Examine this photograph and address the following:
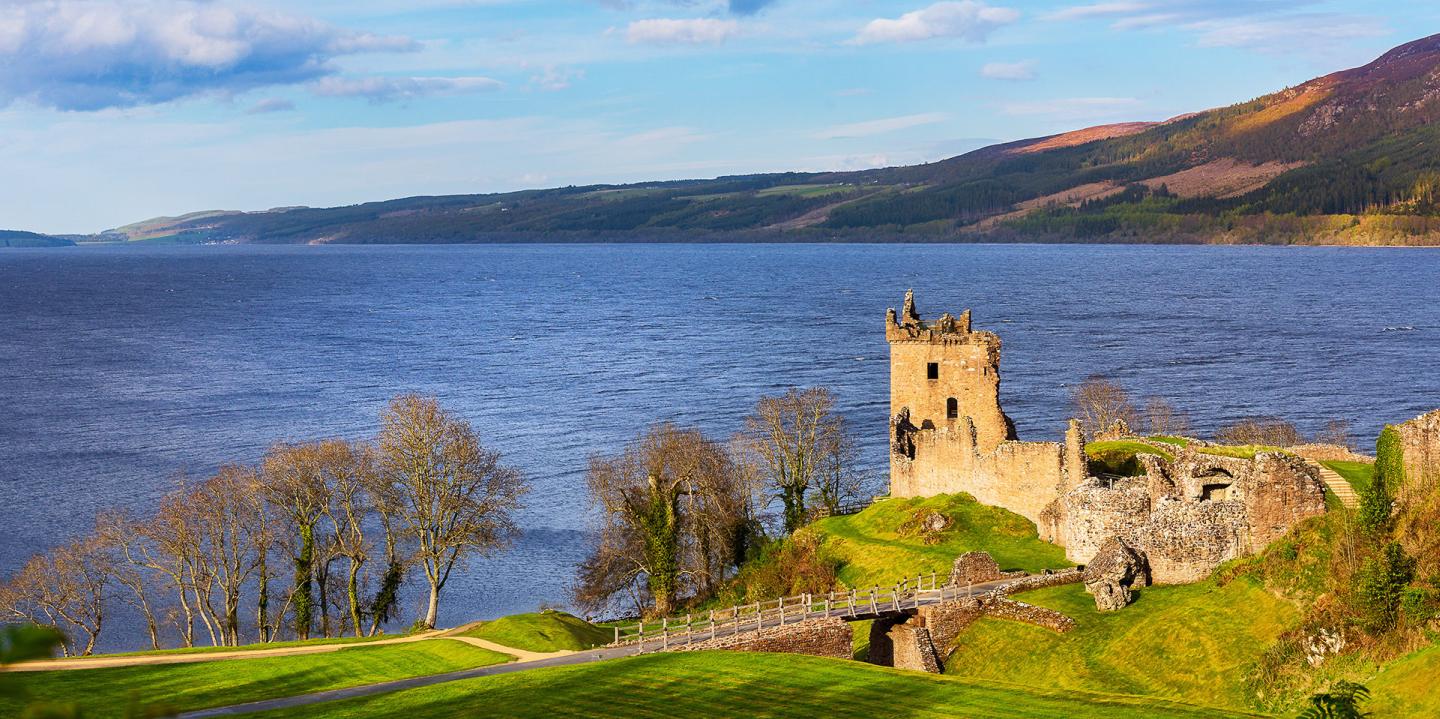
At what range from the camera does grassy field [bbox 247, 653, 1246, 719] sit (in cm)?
3014

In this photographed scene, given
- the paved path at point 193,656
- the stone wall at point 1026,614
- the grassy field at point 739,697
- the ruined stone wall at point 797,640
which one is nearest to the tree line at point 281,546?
the paved path at point 193,656

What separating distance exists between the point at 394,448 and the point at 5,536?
87.2ft

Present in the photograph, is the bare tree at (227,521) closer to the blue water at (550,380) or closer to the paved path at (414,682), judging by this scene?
the blue water at (550,380)

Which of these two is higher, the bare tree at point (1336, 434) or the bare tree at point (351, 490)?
the bare tree at point (351, 490)

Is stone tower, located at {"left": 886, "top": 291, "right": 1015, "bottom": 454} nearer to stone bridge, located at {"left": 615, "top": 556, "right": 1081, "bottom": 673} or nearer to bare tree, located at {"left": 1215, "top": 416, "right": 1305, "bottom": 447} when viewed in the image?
stone bridge, located at {"left": 615, "top": 556, "right": 1081, "bottom": 673}

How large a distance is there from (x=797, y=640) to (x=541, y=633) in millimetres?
9080

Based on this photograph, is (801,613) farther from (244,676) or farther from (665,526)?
(665,526)

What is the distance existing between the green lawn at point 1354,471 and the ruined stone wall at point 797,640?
17.0 meters

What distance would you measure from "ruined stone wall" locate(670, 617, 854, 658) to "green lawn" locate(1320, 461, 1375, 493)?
17.0 metres

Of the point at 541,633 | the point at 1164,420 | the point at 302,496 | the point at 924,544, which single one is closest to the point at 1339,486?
the point at 924,544

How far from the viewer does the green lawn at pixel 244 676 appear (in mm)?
35406

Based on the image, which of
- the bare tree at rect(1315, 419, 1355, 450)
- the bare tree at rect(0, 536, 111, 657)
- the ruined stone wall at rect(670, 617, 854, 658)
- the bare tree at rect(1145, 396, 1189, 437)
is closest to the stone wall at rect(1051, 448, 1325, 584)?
the ruined stone wall at rect(670, 617, 854, 658)

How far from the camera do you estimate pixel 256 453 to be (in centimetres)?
9156

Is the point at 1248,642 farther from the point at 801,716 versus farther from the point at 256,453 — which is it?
the point at 256,453
